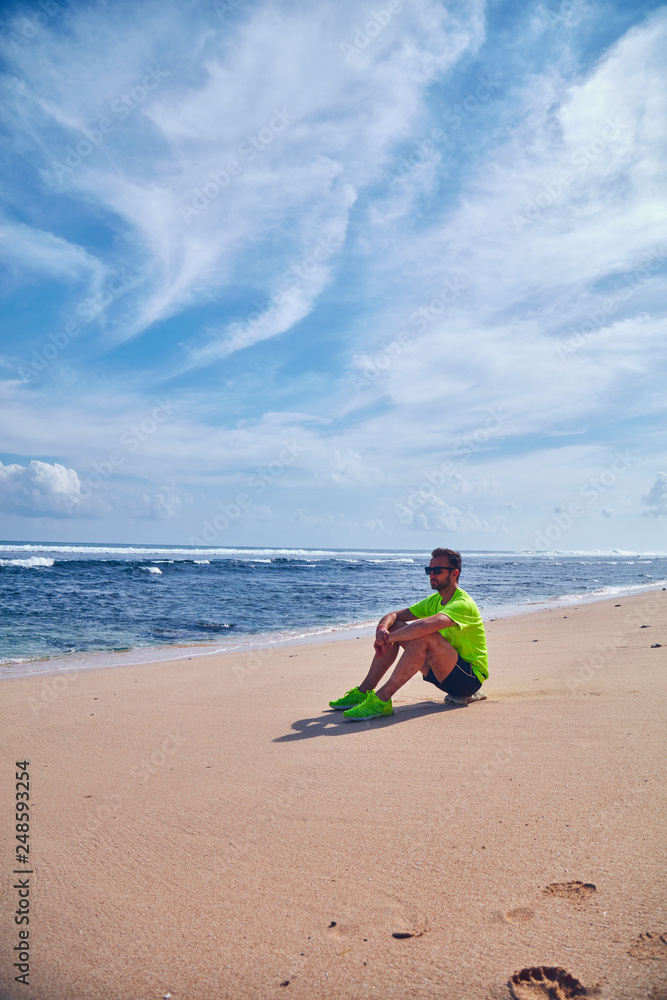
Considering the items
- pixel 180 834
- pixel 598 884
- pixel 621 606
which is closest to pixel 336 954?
pixel 598 884

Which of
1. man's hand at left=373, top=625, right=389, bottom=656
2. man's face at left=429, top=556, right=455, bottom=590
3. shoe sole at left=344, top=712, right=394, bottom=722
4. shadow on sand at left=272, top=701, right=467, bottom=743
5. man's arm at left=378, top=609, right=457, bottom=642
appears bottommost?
shadow on sand at left=272, top=701, right=467, bottom=743

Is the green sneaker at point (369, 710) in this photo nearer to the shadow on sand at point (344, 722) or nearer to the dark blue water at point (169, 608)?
the shadow on sand at point (344, 722)

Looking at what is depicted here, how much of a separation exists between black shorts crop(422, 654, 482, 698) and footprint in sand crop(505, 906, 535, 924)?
2611mm

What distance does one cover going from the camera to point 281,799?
3.06 m

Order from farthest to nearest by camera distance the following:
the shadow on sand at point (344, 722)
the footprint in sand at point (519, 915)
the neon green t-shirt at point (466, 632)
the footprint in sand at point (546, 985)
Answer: the neon green t-shirt at point (466, 632) → the shadow on sand at point (344, 722) → the footprint in sand at point (519, 915) → the footprint in sand at point (546, 985)

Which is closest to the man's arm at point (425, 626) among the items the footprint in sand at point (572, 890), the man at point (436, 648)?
the man at point (436, 648)

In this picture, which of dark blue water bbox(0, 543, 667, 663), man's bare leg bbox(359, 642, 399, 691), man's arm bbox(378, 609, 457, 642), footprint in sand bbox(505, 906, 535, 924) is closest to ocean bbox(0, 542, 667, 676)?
dark blue water bbox(0, 543, 667, 663)

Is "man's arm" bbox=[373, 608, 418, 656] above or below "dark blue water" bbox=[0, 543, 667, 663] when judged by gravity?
above

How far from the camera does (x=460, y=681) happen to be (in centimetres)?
459

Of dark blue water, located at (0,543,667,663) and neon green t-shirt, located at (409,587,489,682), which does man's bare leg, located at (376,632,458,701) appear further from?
dark blue water, located at (0,543,667,663)

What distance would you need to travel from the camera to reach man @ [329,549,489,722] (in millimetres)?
4418

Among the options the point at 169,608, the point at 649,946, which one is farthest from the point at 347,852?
the point at 169,608

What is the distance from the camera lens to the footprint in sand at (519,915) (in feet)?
6.30

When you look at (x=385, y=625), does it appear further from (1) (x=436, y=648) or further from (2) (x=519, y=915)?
(2) (x=519, y=915)
